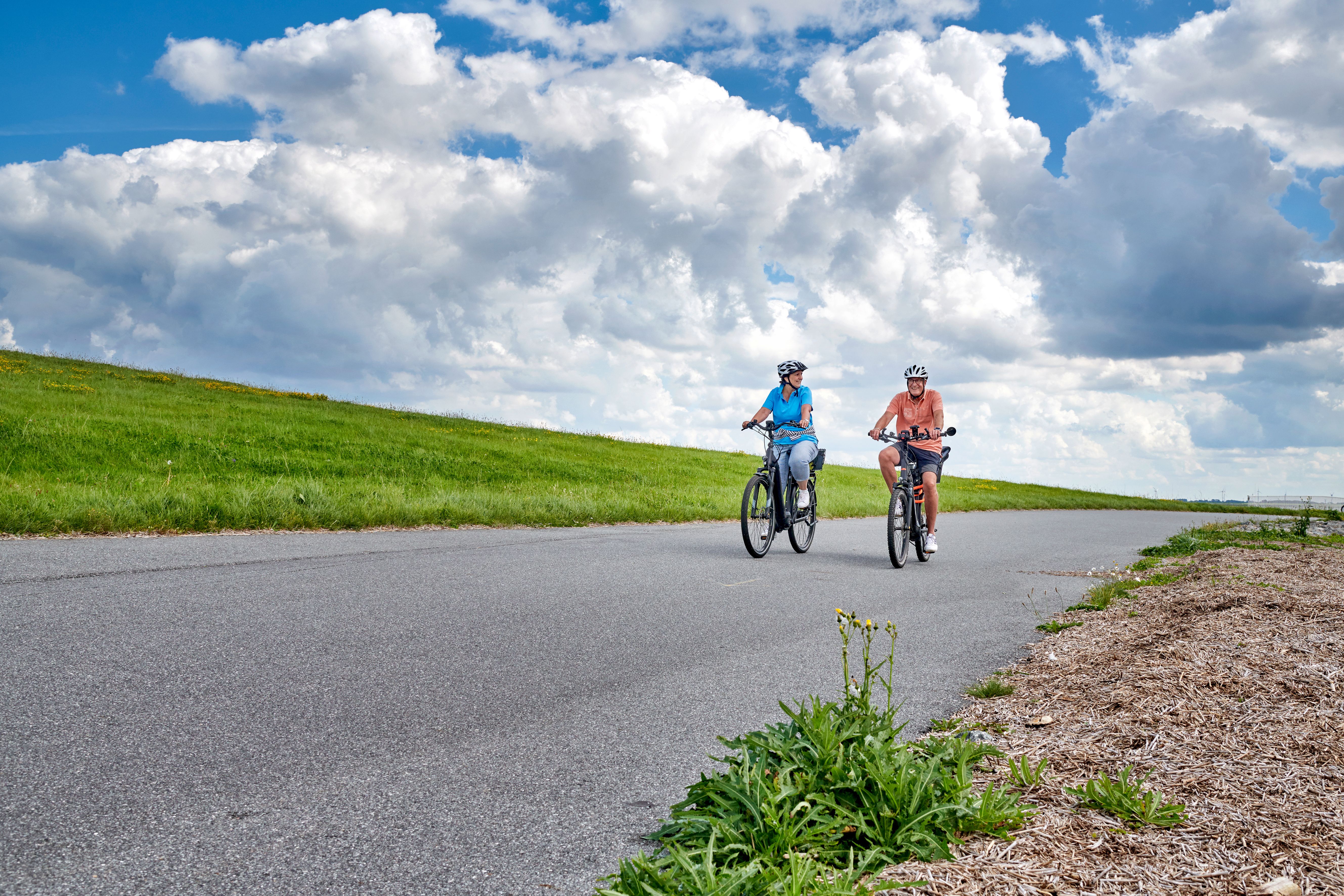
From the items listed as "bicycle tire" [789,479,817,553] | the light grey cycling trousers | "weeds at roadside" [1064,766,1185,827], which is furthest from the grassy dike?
"weeds at roadside" [1064,766,1185,827]

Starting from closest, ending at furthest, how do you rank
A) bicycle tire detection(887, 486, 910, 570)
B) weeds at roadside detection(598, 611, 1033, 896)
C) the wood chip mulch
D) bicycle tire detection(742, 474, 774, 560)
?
1. weeds at roadside detection(598, 611, 1033, 896)
2. the wood chip mulch
3. bicycle tire detection(887, 486, 910, 570)
4. bicycle tire detection(742, 474, 774, 560)

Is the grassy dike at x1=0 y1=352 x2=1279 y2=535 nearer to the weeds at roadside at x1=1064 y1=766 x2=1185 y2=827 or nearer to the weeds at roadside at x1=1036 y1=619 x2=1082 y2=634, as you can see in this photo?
the weeds at roadside at x1=1036 y1=619 x2=1082 y2=634

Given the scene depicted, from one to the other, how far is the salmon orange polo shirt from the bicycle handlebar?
2 centimetres

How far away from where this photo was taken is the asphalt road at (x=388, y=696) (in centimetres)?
249

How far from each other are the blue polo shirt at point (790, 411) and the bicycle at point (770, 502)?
12 cm

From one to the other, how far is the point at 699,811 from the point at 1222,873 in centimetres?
146

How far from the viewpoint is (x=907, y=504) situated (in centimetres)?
969

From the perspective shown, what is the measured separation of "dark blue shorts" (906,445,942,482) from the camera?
9.83 meters

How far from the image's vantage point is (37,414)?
2223cm

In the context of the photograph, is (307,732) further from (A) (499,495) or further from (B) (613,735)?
(A) (499,495)

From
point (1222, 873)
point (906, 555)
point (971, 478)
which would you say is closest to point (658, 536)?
point (906, 555)

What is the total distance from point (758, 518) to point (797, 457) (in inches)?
35.7

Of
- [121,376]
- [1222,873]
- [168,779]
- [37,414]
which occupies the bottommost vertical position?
[168,779]

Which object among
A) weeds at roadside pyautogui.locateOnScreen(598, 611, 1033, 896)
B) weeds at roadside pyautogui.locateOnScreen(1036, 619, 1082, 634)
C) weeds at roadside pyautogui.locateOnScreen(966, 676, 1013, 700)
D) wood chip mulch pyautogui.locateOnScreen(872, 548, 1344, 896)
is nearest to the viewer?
weeds at roadside pyautogui.locateOnScreen(598, 611, 1033, 896)
